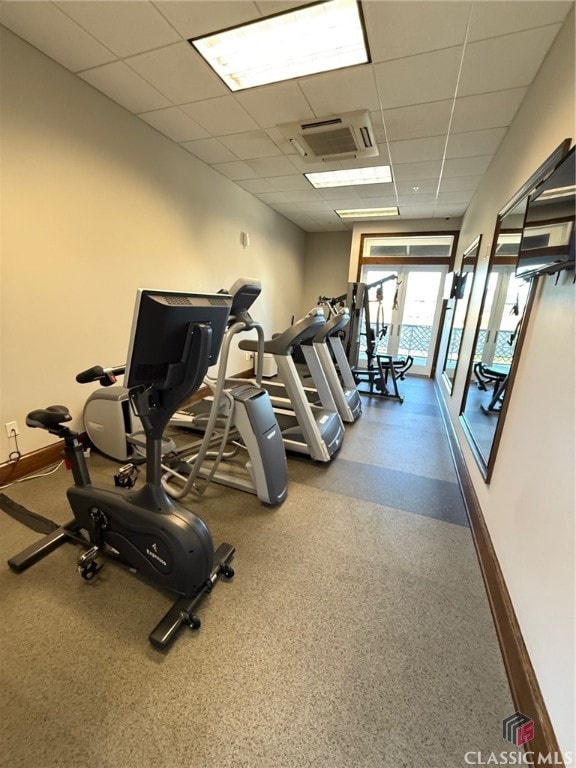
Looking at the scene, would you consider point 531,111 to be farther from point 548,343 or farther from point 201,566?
point 201,566

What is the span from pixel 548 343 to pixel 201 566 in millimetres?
1894

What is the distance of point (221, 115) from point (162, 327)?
2666 mm

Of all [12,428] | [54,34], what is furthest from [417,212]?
[12,428]

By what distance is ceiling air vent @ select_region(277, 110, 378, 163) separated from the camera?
271cm

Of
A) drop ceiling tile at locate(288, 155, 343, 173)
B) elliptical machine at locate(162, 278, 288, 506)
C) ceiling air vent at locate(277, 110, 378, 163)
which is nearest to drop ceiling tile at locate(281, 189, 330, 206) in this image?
drop ceiling tile at locate(288, 155, 343, 173)

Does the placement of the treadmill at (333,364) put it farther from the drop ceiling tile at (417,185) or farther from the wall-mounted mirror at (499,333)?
the drop ceiling tile at (417,185)

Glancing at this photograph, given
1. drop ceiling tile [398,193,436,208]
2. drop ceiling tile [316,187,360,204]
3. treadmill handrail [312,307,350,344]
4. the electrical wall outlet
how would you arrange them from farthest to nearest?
drop ceiling tile [398,193,436,208] < drop ceiling tile [316,187,360,204] < treadmill handrail [312,307,350,344] < the electrical wall outlet

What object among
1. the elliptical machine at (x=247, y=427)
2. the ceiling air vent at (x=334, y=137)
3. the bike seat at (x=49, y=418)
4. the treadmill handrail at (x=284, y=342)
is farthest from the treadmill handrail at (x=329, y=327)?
the bike seat at (x=49, y=418)

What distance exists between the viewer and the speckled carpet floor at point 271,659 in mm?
1029

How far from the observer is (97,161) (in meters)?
2.63

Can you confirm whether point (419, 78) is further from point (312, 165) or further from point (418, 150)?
point (312, 165)

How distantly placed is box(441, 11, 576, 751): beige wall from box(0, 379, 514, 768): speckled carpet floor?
0.28 meters

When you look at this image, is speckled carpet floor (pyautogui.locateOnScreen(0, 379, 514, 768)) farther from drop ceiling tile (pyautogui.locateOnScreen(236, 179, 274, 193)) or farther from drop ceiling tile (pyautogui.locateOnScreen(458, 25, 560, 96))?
drop ceiling tile (pyautogui.locateOnScreen(236, 179, 274, 193))

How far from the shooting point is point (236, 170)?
400 centimetres
